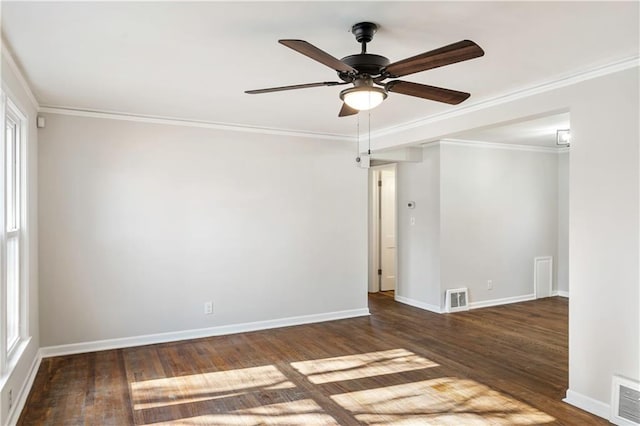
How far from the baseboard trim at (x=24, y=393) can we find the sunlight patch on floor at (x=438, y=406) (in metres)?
2.14

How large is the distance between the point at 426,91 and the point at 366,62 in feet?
1.58

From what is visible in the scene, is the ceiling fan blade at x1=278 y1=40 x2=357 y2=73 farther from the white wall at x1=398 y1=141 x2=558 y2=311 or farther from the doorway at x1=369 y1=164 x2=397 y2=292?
the doorway at x1=369 y1=164 x2=397 y2=292

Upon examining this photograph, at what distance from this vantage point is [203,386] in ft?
11.2

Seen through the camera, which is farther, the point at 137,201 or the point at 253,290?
the point at 253,290

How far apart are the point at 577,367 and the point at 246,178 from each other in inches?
143

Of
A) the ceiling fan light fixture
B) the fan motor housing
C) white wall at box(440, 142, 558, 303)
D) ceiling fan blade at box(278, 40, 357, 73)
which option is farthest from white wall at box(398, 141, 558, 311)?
ceiling fan blade at box(278, 40, 357, 73)

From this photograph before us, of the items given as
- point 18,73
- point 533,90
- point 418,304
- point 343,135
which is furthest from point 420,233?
point 18,73

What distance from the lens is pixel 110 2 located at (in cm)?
202

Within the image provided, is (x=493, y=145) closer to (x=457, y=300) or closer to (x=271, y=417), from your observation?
(x=457, y=300)

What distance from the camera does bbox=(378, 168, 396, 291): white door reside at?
7477 millimetres

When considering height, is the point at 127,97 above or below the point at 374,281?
above

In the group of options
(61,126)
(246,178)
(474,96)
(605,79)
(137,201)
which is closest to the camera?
(605,79)

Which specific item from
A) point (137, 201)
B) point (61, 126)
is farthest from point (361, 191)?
point (61, 126)

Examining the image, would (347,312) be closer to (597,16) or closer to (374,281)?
(374,281)
